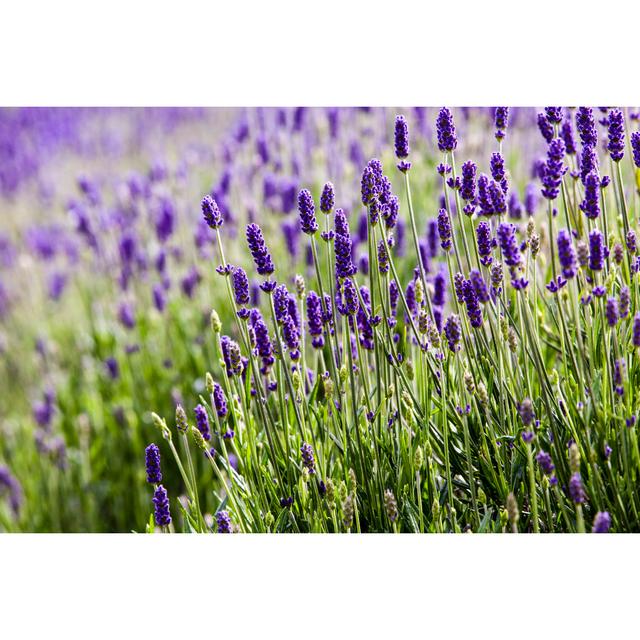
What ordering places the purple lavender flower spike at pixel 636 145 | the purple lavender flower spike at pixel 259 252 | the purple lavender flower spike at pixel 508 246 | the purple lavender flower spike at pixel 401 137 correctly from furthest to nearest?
the purple lavender flower spike at pixel 636 145, the purple lavender flower spike at pixel 401 137, the purple lavender flower spike at pixel 259 252, the purple lavender flower spike at pixel 508 246

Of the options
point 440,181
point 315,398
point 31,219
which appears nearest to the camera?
point 315,398

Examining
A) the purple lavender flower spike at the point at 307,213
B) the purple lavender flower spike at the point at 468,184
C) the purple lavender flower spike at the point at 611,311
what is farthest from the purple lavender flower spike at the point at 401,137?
the purple lavender flower spike at the point at 611,311

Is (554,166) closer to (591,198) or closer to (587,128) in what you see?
(591,198)

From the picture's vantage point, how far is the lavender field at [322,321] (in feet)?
5.81

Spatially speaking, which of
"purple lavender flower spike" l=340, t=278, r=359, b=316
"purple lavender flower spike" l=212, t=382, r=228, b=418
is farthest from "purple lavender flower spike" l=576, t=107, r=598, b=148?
"purple lavender flower spike" l=212, t=382, r=228, b=418

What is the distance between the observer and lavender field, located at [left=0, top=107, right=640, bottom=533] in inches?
69.7

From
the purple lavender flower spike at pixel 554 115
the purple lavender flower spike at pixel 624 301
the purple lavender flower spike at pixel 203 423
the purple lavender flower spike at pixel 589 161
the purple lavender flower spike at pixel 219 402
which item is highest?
the purple lavender flower spike at pixel 554 115

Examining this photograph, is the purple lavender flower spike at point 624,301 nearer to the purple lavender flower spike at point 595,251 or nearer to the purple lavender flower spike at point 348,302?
the purple lavender flower spike at point 595,251

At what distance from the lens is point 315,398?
78.3 inches

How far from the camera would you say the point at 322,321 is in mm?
1887

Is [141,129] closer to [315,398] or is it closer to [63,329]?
[63,329]

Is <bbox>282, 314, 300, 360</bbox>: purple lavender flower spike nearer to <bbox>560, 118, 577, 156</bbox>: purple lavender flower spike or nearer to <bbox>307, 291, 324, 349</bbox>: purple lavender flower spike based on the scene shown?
<bbox>307, 291, 324, 349</bbox>: purple lavender flower spike
